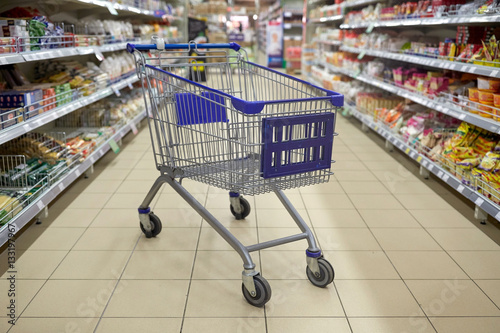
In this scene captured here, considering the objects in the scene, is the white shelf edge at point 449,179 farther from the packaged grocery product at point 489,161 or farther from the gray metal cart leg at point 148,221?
the gray metal cart leg at point 148,221

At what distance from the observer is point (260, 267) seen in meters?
2.43

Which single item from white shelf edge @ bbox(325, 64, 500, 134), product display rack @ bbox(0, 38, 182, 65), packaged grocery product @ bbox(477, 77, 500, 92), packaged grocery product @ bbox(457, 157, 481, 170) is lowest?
packaged grocery product @ bbox(457, 157, 481, 170)

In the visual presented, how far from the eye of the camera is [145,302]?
6.88 feet

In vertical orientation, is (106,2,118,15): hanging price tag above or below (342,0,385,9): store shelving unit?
above

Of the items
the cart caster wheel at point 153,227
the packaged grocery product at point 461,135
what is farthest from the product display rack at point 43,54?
the packaged grocery product at point 461,135

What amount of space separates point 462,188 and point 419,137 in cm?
106

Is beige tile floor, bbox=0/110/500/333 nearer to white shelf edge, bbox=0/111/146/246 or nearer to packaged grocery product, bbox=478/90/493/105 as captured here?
white shelf edge, bbox=0/111/146/246

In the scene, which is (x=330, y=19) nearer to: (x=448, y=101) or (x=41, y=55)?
(x=448, y=101)

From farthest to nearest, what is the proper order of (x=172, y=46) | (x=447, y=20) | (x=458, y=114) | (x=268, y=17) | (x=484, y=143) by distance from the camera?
(x=268, y=17)
(x=447, y=20)
(x=458, y=114)
(x=484, y=143)
(x=172, y=46)

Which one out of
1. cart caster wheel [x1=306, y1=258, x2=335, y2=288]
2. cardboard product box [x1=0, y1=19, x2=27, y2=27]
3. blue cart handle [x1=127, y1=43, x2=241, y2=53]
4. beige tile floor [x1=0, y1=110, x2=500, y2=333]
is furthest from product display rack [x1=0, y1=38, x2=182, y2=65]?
cart caster wheel [x1=306, y1=258, x2=335, y2=288]

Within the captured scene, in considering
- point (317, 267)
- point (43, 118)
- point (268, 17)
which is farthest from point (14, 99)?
point (268, 17)

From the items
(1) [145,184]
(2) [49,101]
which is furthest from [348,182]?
(2) [49,101]

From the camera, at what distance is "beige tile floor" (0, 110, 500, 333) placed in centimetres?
199

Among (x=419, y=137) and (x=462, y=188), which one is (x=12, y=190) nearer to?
(x=462, y=188)
